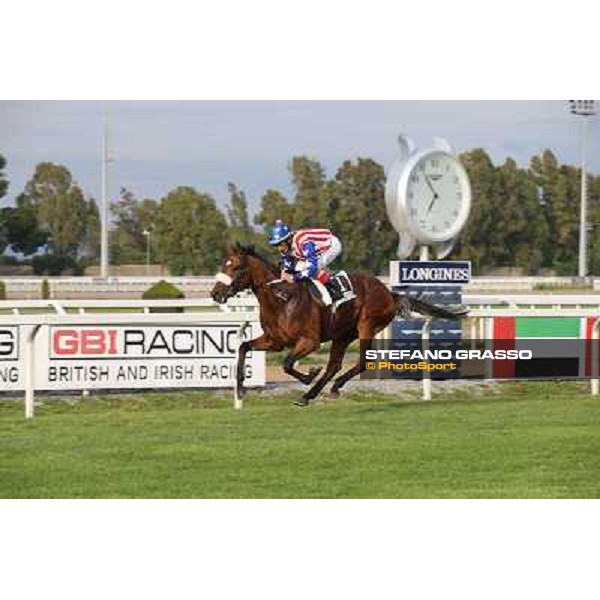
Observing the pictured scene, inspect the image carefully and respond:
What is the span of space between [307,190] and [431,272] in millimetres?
1317

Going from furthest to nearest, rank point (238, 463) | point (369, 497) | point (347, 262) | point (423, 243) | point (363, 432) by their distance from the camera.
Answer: point (423, 243) → point (347, 262) → point (363, 432) → point (238, 463) → point (369, 497)

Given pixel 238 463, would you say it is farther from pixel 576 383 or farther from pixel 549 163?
pixel 549 163

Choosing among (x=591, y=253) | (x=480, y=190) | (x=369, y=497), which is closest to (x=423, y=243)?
(x=480, y=190)

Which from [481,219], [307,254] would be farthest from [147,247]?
[481,219]

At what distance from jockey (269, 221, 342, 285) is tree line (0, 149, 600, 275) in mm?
325

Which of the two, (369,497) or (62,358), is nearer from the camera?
(369,497)

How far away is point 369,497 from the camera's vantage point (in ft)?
29.0

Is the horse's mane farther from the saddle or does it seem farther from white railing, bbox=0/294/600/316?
white railing, bbox=0/294/600/316

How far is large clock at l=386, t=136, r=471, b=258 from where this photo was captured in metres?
12.0

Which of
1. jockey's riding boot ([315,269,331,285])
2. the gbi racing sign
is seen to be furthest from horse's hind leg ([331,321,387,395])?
the gbi racing sign

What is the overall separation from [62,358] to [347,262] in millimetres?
2501

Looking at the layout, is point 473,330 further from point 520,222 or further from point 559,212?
point 559,212

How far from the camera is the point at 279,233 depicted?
1030 centimetres

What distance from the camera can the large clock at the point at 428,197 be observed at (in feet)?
39.4
